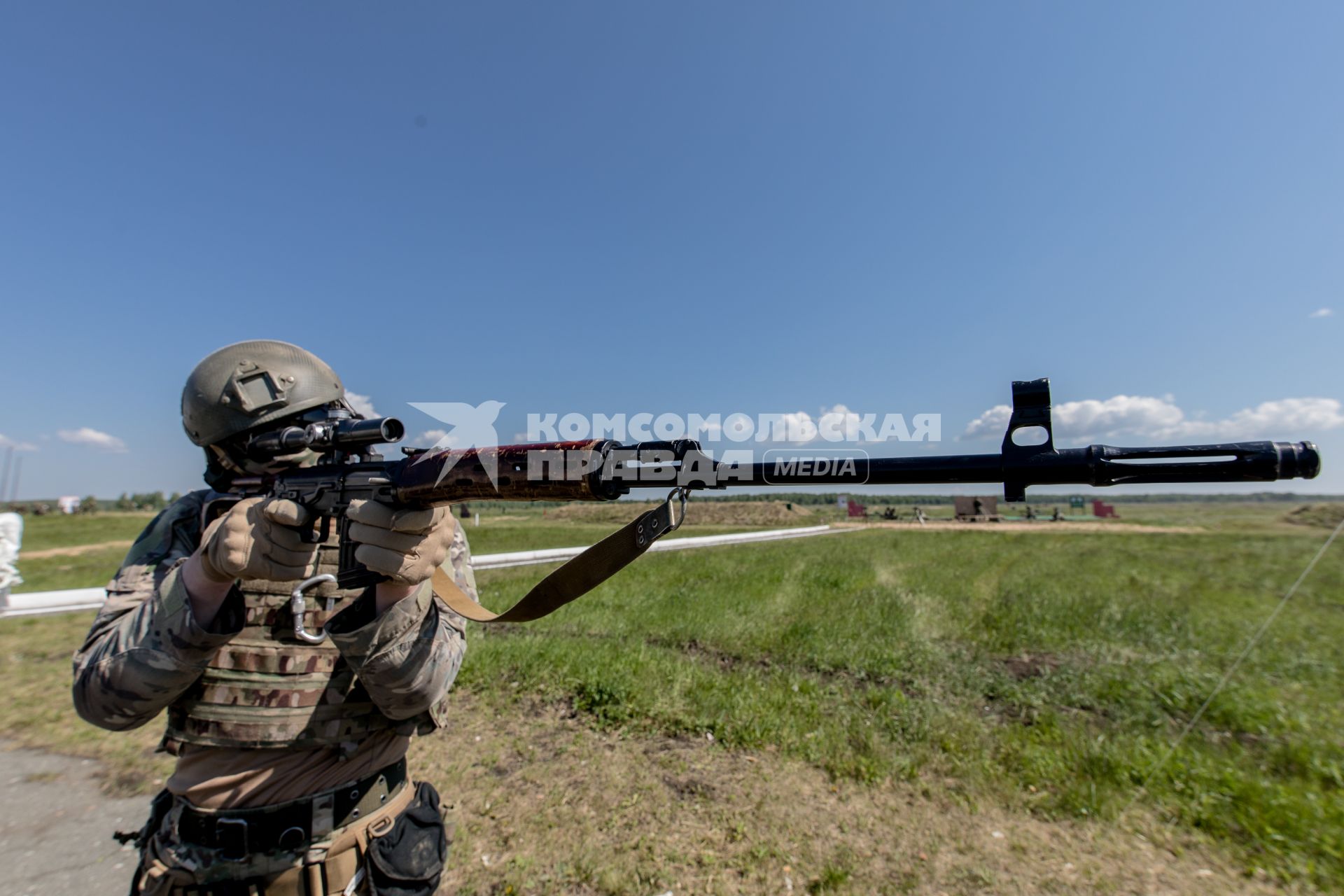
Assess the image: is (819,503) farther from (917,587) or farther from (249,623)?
(249,623)

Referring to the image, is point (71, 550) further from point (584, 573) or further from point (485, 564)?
point (584, 573)

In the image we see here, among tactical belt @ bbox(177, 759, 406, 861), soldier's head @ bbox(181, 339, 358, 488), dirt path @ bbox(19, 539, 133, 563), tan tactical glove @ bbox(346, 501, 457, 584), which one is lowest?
dirt path @ bbox(19, 539, 133, 563)

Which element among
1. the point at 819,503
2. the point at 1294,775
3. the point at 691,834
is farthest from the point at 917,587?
the point at 819,503

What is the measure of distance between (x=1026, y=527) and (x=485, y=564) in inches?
1870

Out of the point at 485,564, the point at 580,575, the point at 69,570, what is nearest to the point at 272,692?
the point at 580,575

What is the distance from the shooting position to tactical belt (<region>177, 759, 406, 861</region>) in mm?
2246

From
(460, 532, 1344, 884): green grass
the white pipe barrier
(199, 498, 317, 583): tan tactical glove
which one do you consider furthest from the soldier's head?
(460, 532, 1344, 884): green grass

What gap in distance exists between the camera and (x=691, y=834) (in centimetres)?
405

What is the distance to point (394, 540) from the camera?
229 centimetres

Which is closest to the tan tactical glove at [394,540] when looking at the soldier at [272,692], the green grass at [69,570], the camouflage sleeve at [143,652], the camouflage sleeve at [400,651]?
the soldier at [272,692]

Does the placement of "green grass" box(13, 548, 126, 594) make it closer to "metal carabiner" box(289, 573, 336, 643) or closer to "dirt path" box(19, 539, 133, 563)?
"dirt path" box(19, 539, 133, 563)

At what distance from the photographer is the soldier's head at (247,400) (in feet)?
9.48

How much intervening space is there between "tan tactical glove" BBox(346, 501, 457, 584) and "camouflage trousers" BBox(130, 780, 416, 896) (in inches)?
46.9

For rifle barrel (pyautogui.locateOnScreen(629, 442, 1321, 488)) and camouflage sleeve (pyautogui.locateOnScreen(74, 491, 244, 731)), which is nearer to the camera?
rifle barrel (pyautogui.locateOnScreen(629, 442, 1321, 488))
